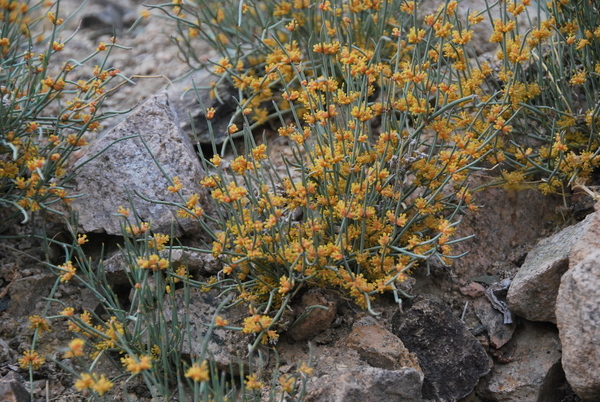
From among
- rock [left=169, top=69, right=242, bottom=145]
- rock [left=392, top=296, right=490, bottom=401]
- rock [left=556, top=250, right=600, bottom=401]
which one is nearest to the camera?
rock [left=556, top=250, right=600, bottom=401]

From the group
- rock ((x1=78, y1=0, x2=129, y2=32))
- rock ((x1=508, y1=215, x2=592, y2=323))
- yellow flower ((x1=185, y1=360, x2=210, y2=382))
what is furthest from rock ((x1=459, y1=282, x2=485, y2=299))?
rock ((x1=78, y1=0, x2=129, y2=32))

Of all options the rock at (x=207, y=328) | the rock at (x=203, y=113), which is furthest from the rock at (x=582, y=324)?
the rock at (x=203, y=113)

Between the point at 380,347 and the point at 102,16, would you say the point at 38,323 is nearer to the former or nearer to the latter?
the point at 380,347

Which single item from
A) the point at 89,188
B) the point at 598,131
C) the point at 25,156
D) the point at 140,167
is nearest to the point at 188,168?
the point at 140,167

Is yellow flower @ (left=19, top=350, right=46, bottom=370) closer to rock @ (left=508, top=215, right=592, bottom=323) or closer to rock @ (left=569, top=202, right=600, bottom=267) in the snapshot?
rock @ (left=508, top=215, right=592, bottom=323)

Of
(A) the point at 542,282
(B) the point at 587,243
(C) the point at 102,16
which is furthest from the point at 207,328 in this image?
(C) the point at 102,16
